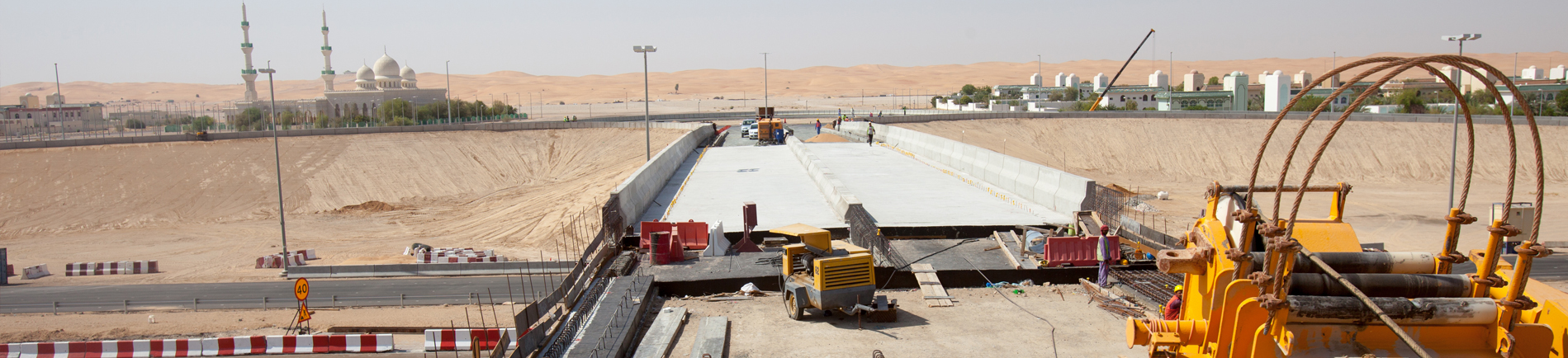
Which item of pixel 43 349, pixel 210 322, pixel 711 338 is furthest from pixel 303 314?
pixel 711 338

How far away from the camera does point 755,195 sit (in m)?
23.7

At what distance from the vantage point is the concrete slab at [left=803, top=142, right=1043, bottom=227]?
19453 mm

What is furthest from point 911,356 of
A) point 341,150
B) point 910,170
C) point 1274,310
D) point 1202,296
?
point 341,150

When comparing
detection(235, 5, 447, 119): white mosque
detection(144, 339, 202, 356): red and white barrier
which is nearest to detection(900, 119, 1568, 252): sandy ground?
detection(144, 339, 202, 356): red and white barrier

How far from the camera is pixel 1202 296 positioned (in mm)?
6910

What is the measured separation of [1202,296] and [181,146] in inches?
2243

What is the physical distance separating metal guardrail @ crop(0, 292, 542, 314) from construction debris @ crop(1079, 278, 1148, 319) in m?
12.7

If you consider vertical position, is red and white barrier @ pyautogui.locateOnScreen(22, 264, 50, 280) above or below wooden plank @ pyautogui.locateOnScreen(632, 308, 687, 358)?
below

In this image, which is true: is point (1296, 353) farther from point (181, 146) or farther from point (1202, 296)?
point (181, 146)

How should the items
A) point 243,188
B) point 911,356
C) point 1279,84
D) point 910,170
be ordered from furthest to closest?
point 1279,84 → point 243,188 → point 910,170 → point 911,356

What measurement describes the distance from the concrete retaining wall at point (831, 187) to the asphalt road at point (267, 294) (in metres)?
6.88

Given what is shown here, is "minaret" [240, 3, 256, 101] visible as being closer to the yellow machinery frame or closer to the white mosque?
the white mosque

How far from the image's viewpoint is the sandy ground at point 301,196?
99.7 feet

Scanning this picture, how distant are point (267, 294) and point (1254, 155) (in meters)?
53.4
